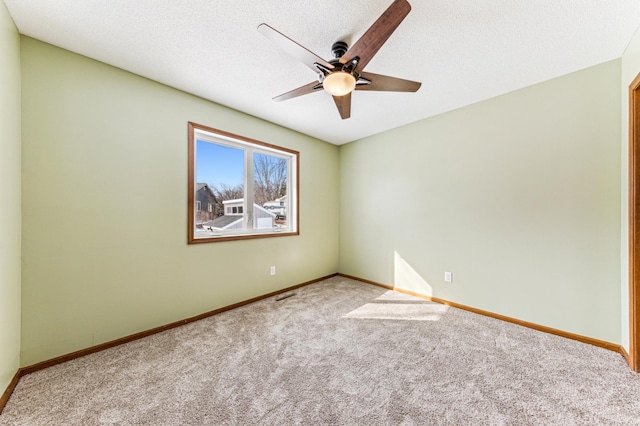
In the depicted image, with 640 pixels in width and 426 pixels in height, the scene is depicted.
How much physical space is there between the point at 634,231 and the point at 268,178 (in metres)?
3.55

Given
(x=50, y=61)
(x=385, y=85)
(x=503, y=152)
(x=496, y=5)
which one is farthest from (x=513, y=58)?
(x=50, y=61)

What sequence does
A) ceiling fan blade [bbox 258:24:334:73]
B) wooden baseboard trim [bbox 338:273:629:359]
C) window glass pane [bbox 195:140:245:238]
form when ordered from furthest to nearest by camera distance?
window glass pane [bbox 195:140:245:238]
wooden baseboard trim [bbox 338:273:629:359]
ceiling fan blade [bbox 258:24:334:73]

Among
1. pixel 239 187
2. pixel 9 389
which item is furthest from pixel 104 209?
pixel 239 187

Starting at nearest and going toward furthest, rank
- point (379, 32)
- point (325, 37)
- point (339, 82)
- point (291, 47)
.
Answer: point (379, 32) → point (291, 47) → point (339, 82) → point (325, 37)

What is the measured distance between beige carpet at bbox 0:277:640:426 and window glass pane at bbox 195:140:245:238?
1.12 meters

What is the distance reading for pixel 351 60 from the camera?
1.57 m

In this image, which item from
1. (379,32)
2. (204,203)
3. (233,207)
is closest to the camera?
(379,32)

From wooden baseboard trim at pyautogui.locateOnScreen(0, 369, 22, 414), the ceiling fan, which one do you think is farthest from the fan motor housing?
wooden baseboard trim at pyautogui.locateOnScreen(0, 369, 22, 414)

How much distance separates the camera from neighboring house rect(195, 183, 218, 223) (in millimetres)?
2748

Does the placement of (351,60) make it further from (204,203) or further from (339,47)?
(204,203)

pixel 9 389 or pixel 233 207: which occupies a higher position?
pixel 233 207

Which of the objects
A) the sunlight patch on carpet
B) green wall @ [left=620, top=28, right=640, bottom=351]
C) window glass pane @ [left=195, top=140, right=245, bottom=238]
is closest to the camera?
green wall @ [left=620, top=28, right=640, bottom=351]

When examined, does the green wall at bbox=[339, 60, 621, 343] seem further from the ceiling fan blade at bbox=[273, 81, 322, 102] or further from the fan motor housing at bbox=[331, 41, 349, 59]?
the ceiling fan blade at bbox=[273, 81, 322, 102]

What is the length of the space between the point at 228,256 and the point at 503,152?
3.26 m
